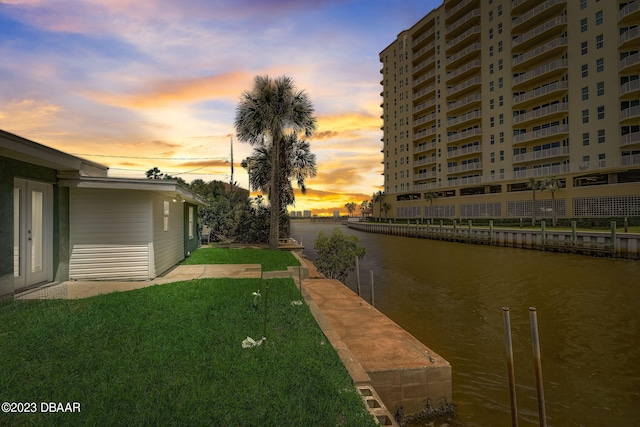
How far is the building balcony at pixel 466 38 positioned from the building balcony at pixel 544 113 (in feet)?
56.0

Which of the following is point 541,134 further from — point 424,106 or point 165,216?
point 165,216

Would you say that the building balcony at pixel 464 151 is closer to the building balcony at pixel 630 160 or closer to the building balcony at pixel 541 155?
the building balcony at pixel 541 155

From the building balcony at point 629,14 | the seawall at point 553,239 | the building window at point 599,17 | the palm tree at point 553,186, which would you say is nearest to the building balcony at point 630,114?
the palm tree at point 553,186

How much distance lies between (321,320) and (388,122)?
7597cm

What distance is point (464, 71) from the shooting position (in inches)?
2274

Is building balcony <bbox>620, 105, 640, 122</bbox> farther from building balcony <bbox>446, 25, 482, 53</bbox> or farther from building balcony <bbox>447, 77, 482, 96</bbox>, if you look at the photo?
building balcony <bbox>446, 25, 482, 53</bbox>

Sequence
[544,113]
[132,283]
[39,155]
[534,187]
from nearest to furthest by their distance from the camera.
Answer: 1. [39,155]
2. [132,283]
3. [534,187]
4. [544,113]

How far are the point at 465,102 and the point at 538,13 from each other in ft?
49.6

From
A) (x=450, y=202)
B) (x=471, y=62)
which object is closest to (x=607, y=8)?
(x=471, y=62)

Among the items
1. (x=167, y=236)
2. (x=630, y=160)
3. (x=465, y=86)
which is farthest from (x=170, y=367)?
(x=465, y=86)

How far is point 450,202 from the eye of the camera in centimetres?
5938

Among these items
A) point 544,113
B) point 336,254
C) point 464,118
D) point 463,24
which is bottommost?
point 336,254

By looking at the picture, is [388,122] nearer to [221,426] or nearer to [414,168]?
[414,168]

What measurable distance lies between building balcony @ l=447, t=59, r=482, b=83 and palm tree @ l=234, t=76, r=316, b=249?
4495cm
